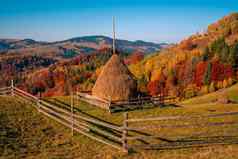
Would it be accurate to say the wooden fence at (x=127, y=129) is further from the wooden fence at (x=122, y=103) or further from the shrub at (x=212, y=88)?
the shrub at (x=212, y=88)

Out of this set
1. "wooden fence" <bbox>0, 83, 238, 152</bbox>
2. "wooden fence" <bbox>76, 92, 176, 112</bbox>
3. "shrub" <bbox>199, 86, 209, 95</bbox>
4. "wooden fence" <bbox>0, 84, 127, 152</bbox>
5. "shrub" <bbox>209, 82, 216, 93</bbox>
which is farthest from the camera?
"shrub" <bbox>209, 82, 216, 93</bbox>

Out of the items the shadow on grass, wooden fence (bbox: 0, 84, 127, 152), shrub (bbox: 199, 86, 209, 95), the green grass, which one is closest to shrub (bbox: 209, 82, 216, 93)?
shrub (bbox: 199, 86, 209, 95)

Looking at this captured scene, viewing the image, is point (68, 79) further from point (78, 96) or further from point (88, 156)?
point (88, 156)

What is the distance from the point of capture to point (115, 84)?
25.3 metres

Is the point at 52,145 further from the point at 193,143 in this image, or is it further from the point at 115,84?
the point at 115,84

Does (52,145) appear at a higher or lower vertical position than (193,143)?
lower

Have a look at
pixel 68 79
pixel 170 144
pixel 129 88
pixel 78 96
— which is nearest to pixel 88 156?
pixel 170 144

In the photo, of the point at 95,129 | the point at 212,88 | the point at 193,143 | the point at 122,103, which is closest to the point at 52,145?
the point at 95,129

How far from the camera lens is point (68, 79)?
372 ft

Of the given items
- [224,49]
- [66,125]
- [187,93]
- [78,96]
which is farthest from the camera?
[224,49]

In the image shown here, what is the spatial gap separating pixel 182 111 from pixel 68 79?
9425 cm

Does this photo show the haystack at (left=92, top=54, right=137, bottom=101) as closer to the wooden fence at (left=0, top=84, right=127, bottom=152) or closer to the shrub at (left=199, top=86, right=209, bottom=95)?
the wooden fence at (left=0, top=84, right=127, bottom=152)

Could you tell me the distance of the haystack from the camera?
2503cm

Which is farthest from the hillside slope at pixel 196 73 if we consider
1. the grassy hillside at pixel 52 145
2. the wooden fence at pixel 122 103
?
the grassy hillside at pixel 52 145
